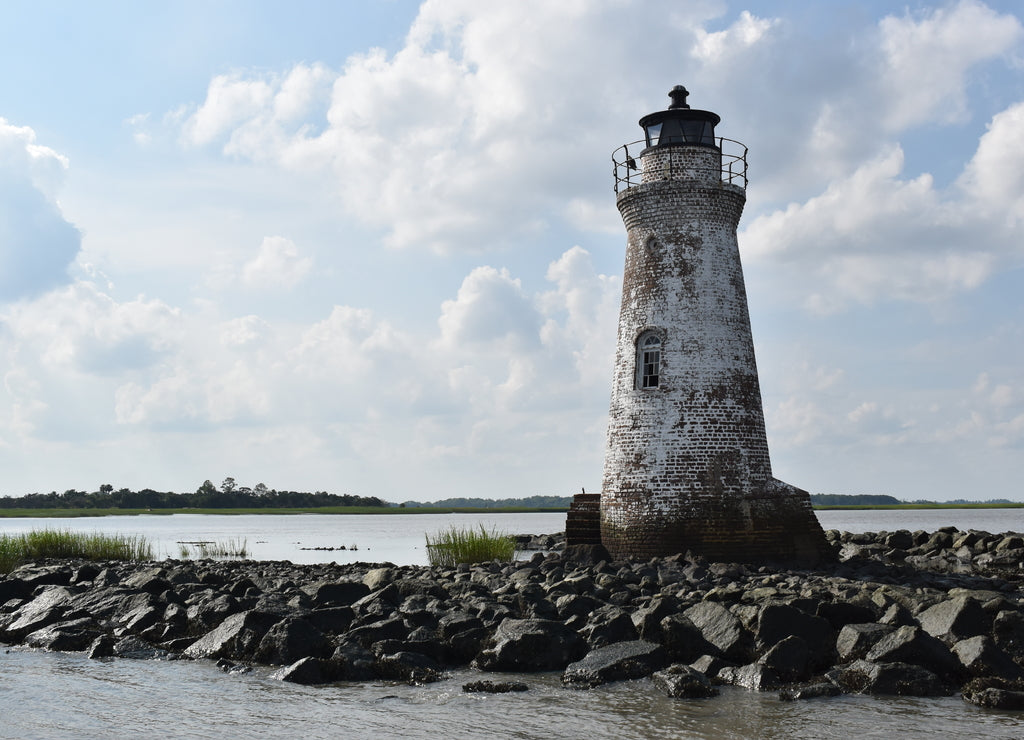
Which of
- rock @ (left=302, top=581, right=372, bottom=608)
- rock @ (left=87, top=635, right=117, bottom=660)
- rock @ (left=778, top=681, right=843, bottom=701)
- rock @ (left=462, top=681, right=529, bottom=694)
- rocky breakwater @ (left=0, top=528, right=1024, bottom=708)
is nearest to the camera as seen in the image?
rock @ (left=778, top=681, right=843, bottom=701)

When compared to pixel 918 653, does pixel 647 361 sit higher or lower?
higher

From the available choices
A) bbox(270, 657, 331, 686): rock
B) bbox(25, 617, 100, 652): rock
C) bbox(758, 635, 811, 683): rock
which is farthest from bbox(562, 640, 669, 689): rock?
bbox(25, 617, 100, 652): rock

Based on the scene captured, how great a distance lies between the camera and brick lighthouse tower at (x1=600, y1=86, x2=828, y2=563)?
53.8ft

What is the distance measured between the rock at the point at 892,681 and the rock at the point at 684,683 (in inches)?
50.4

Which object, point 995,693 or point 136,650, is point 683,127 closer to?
point 995,693

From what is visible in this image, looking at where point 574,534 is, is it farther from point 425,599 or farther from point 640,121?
point 640,121

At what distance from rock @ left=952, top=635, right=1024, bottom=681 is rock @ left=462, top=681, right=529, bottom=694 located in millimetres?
4310

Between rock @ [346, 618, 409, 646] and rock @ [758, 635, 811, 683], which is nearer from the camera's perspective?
rock @ [758, 635, 811, 683]

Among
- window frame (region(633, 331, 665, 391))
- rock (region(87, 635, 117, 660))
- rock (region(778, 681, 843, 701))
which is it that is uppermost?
window frame (region(633, 331, 665, 391))

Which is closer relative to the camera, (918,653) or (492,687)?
(918,653)

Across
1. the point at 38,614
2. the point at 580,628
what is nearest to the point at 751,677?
the point at 580,628

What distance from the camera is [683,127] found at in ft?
59.2

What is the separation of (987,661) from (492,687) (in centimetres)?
479

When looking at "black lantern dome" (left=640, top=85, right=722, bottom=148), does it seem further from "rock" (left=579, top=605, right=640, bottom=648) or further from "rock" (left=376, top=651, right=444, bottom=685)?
"rock" (left=376, top=651, right=444, bottom=685)
